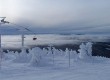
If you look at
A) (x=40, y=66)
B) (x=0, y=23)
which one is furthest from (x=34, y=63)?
(x=0, y=23)

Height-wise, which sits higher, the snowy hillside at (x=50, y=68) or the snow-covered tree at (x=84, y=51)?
the snow-covered tree at (x=84, y=51)

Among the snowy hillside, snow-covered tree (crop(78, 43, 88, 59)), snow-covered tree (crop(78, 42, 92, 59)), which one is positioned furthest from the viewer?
snow-covered tree (crop(78, 42, 92, 59))

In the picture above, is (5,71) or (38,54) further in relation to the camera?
(38,54)

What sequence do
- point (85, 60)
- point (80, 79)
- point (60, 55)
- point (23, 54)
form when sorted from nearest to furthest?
point (80, 79) < point (23, 54) < point (85, 60) < point (60, 55)

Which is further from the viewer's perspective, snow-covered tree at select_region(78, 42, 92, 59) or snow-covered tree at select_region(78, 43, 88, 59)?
snow-covered tree at select_region(78, 42, 92, 59)

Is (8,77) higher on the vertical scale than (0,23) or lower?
lower

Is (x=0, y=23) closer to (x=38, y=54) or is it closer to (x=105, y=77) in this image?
(x=38, y=54)

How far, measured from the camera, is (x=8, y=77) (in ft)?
94.2

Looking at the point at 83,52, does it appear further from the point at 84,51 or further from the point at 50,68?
the point at 50,68

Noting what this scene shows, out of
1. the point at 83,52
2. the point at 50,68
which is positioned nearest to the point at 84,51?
the point at 83,52

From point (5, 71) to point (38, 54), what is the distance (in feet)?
24.2

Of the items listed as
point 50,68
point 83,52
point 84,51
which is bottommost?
point 50,68

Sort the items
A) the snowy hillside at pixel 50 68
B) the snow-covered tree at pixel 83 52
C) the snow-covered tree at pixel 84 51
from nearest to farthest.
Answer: the snowy hillside at pixel 50 68 < the snow-covered tree at pixel 83 52 < the snow-covered tree at pixel 84 51

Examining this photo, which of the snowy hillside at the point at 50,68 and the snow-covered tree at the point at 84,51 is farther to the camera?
the snow-covered tree at the point at 84,51
